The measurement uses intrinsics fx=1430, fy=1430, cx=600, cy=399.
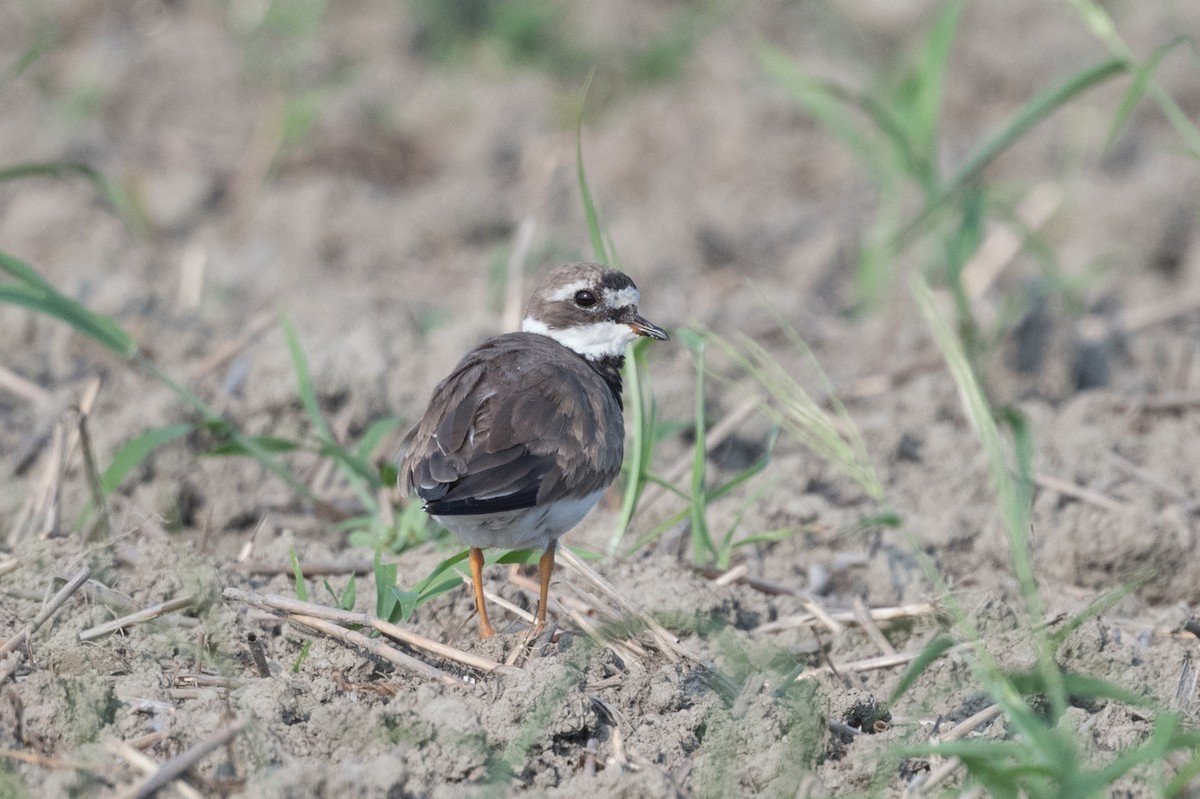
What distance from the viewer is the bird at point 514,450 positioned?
4.23 meters

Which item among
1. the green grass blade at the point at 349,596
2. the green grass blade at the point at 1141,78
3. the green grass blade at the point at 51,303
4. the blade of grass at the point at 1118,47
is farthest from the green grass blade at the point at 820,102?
the green grass blade at the point at 349,596

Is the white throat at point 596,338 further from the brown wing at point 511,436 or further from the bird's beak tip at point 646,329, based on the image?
the brown wing at point 511,436

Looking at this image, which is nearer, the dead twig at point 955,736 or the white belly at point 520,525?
the dead twig at point 955,736

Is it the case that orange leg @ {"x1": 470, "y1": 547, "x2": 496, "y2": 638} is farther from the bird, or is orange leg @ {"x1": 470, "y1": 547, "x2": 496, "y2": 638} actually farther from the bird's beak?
the bird's beak

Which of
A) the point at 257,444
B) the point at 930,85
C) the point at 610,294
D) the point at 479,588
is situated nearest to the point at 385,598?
the point at 479,588

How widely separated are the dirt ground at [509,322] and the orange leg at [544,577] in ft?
0.52

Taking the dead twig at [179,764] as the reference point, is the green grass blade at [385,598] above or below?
below

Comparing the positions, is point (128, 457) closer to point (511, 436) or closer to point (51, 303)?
point (51, 303)

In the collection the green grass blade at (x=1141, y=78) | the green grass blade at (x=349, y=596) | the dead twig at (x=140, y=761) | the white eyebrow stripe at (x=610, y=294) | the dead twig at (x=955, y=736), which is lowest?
the dead twig at (x=955, y=736)

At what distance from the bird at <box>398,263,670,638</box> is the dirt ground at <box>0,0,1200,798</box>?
0.34 metres

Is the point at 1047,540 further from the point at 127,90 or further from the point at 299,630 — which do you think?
the point at 127,90

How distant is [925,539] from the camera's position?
533 centimetres

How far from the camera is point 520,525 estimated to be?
432 centimetres

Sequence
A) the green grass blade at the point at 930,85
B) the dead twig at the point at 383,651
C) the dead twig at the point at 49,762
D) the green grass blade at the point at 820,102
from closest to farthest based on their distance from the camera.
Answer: the dead twig at the point at 49,762
the dead twig at the point at 383,651
the green grass blade at the point at 930,85
the green grass blade at the point at 820,102
